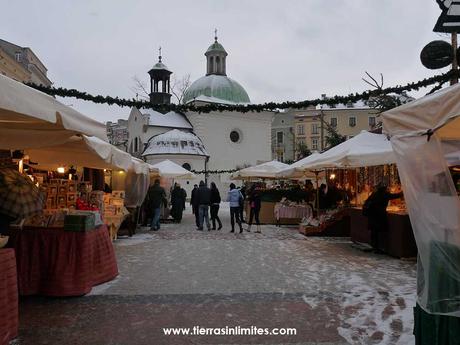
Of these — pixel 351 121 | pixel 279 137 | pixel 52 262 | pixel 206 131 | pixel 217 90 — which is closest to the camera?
pixel 52 262

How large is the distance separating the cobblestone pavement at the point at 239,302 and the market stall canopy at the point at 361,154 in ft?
7.56

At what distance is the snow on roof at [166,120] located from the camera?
46.4 meters

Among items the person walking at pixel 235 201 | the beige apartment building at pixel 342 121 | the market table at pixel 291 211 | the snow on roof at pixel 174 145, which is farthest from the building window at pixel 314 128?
the person walking at pixel 235 201

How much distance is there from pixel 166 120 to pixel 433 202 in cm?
4472

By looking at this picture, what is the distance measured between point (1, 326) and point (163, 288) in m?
2.93

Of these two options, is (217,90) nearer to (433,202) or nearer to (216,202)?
(216,202)

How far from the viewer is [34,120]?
15.3 feet

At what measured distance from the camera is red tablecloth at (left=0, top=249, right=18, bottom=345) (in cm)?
401

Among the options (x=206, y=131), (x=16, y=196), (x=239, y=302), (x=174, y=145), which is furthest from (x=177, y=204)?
(x=206, y=131)

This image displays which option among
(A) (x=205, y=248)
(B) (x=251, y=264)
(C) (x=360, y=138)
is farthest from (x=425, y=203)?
(C) (x=360, y=138)

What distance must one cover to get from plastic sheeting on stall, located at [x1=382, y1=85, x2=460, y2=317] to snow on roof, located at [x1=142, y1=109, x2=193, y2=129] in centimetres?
4336

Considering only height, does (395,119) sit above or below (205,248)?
above

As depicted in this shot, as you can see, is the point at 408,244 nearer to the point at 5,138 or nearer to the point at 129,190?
the point at 5,138

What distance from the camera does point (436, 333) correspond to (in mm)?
3438
